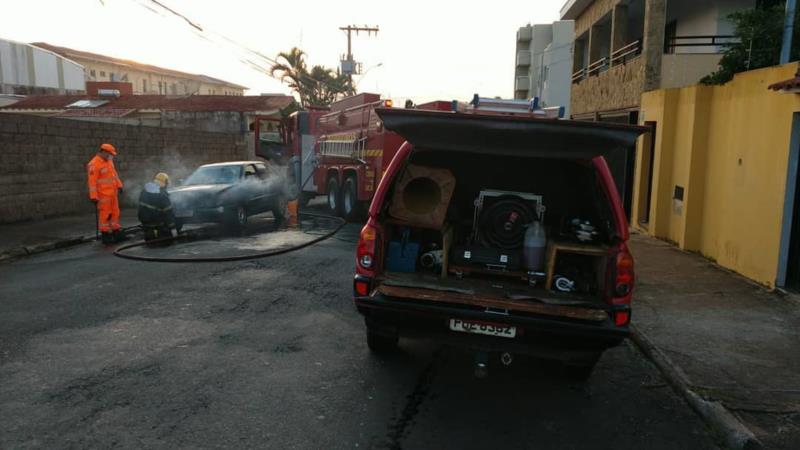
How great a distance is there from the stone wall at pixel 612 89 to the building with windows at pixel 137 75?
44148 millimetres

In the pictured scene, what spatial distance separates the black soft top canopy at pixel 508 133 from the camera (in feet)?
14.0

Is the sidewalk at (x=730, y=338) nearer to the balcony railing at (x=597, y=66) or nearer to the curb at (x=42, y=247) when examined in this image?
the curb at (x=42, y=247)

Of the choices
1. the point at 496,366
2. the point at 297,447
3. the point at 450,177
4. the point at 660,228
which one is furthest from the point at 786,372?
the point at 660,228

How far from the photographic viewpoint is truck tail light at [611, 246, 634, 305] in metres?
4.37

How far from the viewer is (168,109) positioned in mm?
33156

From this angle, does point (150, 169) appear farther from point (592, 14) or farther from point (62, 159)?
point (592, 14)

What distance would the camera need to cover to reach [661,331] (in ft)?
20.5

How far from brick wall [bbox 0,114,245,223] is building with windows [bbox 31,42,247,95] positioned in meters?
40.8

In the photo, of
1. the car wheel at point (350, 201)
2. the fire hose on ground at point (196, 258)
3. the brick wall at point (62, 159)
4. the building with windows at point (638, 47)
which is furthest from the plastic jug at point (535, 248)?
the brick wall at point (62, 159)

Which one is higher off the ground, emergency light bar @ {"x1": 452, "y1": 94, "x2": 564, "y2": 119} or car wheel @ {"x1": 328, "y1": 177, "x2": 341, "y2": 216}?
emergency light bar @ {"x1": 452, "y1": 94, "x2": 564, "y2": 119}

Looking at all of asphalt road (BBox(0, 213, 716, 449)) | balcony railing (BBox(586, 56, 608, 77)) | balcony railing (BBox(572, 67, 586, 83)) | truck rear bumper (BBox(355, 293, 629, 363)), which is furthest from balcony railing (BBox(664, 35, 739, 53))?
truck rear bumper (BBox(355, 293, 629, 363))

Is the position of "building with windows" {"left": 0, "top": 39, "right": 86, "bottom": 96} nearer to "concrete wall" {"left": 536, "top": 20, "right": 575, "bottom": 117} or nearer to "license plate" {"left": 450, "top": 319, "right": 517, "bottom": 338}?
"concrete wall" {"left": 536, "top": 20, "right": 575, "bottom": 117}

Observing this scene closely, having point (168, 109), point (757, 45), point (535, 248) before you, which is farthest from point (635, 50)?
point (168, 109)

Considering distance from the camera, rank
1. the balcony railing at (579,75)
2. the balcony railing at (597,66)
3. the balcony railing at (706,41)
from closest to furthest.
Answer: the balcony railing at (706,41) < the balcony railing at (597,66) < the balcony railing at (579,75)
